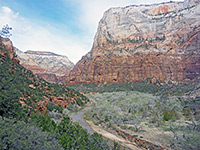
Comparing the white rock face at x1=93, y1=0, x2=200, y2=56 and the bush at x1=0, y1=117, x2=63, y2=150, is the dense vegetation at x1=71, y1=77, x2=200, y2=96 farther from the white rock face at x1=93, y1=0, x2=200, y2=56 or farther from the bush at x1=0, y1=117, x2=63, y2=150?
the bush at x1=0, y1=117, x2=63, y2=150

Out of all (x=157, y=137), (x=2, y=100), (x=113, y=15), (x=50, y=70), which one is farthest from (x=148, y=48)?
(x=50, y=70)

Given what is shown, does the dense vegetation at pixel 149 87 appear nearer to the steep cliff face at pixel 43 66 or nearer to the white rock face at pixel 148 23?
the white rock face at pixel 148 23

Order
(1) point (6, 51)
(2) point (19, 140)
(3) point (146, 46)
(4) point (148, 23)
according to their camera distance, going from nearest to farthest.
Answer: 1. (2) point (19, 140)
2. (1) point (6, 51)
3. (3) point (146, 46)
4. (4) point (148, 23)

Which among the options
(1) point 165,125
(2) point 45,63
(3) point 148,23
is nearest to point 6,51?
(1) point 165,125

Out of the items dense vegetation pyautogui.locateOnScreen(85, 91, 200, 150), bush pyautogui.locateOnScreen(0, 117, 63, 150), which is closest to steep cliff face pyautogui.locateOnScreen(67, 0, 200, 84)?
dense vegetation pyautogui.locateOnScreen(85, 91, 200, 150)

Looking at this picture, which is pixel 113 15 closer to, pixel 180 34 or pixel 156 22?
pixel 156 22

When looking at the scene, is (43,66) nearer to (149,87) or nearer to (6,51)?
(149,87)

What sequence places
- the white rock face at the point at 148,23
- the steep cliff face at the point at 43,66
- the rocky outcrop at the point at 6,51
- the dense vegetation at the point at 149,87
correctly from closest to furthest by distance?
the rocky outcrop at the point at 6,51 < the dense vegetation at the point at 149,87 < the white rock face at the point at 148,23 < the steep cliff face at the point at 43,66

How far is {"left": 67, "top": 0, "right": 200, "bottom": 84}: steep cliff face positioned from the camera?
48.0 m

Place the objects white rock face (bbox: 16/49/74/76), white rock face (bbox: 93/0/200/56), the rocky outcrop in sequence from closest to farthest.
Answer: the rocky outcrop
white rock face (bbox: 93/0/200/56)
white rock face (bbox: 16/49/74/76)

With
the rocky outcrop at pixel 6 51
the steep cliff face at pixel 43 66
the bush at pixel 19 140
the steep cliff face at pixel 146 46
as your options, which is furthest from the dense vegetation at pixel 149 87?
the steep cliff face at pixel 43 66

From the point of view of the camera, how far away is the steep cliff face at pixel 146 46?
47969mm

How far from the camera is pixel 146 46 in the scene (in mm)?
55562

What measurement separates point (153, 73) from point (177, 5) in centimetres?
3549
